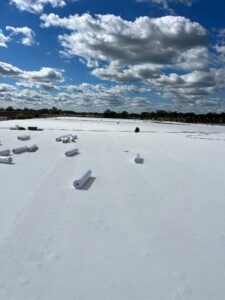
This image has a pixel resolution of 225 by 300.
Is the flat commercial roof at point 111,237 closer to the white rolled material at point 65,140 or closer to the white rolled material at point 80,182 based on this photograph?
the white rolled material at point 80,182

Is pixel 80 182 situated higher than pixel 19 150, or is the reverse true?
pixel 80 182

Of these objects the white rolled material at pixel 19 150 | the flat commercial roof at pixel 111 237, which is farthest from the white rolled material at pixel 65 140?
the flat commercial roof at pixel 111 237

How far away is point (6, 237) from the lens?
156 inches

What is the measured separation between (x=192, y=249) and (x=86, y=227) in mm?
1633

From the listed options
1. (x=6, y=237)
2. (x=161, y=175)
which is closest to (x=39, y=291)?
(x=6, y=237)

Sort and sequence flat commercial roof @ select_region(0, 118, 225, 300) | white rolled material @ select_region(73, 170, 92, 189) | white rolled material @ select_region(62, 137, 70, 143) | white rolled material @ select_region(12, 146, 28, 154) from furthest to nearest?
white rolled material @ select_region(62, 137, 70, 143)
white rolled material @ select_region(12, 146, 28, 154)
white rolled material @ select_region(73, 170, 92, 189)
flat commercial roof @ select_region(0, 118, 225, 300)

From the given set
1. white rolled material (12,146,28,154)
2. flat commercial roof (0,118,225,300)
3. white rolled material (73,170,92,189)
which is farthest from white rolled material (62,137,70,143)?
white rolled material (73,170,92,189)

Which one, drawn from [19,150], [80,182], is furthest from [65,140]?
[80,182]

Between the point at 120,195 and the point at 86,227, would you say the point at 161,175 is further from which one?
the point at 86,227

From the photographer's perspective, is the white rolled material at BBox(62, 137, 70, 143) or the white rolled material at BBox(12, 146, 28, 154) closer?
the white rolled material at BBox(12, 146, 28, 154)

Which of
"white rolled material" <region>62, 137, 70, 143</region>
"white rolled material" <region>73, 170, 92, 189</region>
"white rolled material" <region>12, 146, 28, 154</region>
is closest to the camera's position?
"white rolled material" <region>73, 170, 92, 189</region>

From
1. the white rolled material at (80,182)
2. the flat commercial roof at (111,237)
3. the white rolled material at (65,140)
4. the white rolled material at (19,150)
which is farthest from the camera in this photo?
the white rolled material at (65,140)

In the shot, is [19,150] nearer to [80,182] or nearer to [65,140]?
[65,140]

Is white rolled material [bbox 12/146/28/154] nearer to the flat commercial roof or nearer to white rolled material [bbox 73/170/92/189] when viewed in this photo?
the flat commercial roof
